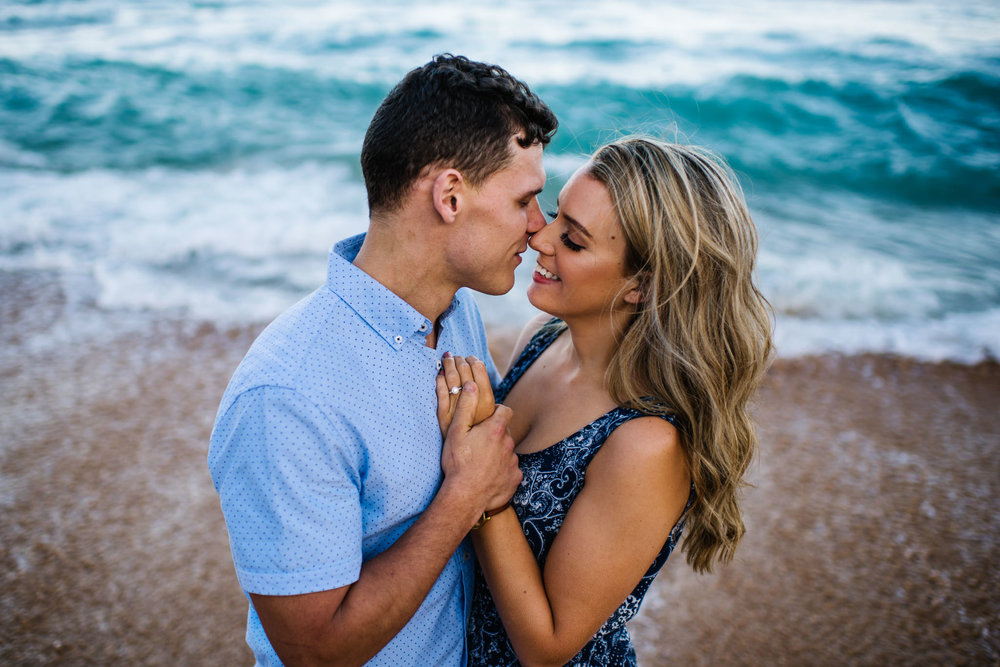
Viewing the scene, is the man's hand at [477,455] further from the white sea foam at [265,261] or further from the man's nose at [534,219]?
the white sea foam at [265,261]

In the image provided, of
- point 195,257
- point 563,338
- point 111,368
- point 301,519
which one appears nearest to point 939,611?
point 563,338

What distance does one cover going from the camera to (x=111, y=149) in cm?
1166

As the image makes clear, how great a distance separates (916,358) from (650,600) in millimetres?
3813

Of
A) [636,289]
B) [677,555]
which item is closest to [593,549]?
[636,289]

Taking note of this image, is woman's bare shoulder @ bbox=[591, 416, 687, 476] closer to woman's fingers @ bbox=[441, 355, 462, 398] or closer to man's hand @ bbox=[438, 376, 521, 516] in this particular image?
man's hand @ bbox=[438, 376, 521, 516]

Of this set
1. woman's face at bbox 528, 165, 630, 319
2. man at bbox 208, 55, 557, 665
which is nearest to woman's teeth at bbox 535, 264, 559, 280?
woman's face at bbox 528, 165, 630, 319

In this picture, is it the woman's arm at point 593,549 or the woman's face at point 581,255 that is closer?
the woman's arm at point 593,549

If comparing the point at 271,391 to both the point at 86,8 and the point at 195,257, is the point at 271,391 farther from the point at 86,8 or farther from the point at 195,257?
the point at 86,8

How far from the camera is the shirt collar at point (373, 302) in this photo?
6.15 feet

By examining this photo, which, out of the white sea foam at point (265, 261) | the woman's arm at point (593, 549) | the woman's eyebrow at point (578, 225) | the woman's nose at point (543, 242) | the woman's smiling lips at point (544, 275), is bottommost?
the white sea foam at point (265, 261)

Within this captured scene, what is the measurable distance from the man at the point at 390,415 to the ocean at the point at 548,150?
0.81 m

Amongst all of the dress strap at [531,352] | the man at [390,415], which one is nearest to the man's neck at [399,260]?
the man at [390,415]

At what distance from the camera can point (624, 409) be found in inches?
85.6

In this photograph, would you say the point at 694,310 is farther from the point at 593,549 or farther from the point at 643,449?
the point at 593,549
